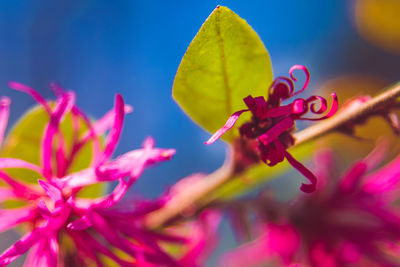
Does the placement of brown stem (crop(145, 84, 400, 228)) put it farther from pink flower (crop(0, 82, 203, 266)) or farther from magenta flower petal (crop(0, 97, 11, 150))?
magenta flower petal (crop(0, 97, 11, 150))

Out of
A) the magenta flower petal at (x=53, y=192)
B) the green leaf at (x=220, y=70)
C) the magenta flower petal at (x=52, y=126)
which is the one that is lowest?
the magenta flower petal at (x=53, y=192)

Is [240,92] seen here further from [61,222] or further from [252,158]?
[61,222]

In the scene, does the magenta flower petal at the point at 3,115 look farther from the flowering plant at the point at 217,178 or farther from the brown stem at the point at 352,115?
the brown stem at the point at 352,115

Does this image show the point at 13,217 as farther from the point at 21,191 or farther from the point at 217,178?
the point at 217,178

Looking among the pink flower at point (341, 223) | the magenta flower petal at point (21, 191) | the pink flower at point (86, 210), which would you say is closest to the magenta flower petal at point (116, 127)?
the pink flower at point (86, 210)

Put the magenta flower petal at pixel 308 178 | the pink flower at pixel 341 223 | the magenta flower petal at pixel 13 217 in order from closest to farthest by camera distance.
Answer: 1. the magenta flower petal at pixel 308 178
2. the magenta flower petal at pixel 13 217
3. the pink flower at pixel 341 223

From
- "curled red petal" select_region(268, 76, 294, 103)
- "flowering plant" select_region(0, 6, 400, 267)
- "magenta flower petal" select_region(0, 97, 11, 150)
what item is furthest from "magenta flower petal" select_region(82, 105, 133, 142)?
"curled red petal" select_region(268, 76, 294, 103)

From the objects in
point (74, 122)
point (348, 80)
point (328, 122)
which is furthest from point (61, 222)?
point (348, 80)
